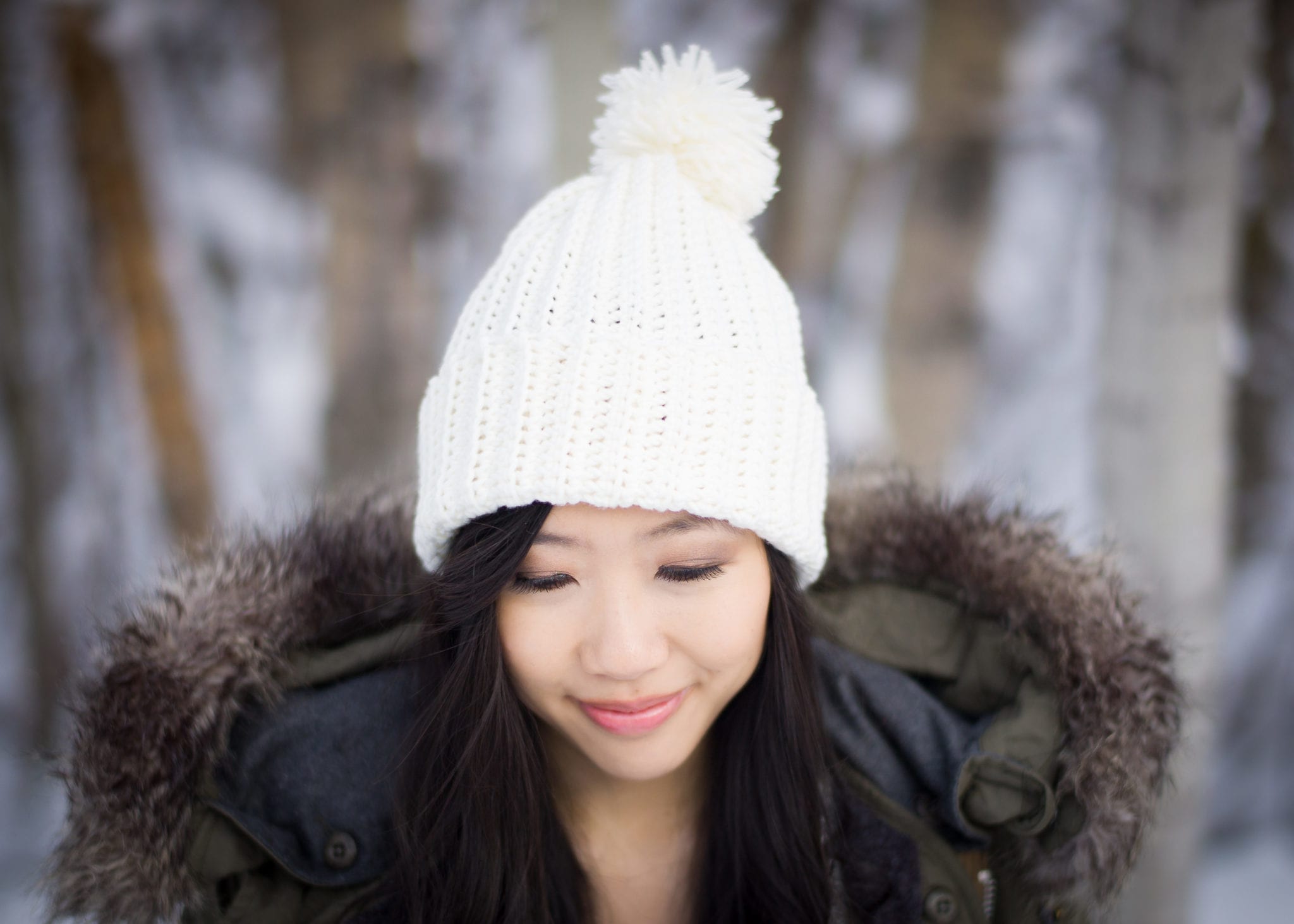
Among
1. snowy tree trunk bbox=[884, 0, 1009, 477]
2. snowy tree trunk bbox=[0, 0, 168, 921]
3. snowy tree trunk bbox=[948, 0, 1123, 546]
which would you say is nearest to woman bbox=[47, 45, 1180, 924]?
snowy tree trunk bbox=[884, 0, 1009, 477]

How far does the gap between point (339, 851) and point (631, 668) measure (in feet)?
2.39

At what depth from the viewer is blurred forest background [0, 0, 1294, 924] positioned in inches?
100

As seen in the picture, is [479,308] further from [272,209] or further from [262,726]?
[272,209]

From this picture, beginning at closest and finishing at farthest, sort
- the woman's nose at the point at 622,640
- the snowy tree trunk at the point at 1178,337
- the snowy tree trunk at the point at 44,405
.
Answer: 1. the woman's nose at the point at 622,640
2. the snowy tree trunk at the point at 1178,337
3. the snowy tree trunk at the point at 44,405

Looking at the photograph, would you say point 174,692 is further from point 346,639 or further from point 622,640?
point 622,640

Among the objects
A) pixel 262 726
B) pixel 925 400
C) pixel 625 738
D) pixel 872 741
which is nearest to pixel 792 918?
pixel 872 741

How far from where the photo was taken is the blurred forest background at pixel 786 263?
2.55m

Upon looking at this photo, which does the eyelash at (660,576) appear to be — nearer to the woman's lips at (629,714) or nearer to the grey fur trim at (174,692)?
the woman's lips at (629,714)

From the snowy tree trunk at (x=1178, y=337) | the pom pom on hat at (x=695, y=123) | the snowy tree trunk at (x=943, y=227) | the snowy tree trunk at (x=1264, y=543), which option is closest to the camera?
the pom pom on hat at (x=695, y=123)

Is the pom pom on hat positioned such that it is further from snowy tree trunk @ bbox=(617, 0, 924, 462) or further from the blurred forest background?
snowy tree trunk @ bbox=(617, 0, 924, 462)

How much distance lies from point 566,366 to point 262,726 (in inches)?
35.4

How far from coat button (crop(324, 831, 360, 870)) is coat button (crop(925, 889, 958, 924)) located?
1032 millimetres

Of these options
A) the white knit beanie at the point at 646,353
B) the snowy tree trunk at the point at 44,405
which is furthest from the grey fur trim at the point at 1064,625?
the snowy tree trunk at the point at 44,405

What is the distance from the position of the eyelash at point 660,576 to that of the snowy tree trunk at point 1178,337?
5.44ft
